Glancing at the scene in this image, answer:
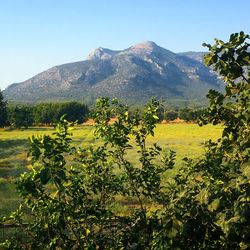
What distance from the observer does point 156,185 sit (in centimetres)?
735

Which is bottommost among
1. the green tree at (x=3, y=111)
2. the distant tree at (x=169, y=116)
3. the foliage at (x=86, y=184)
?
the distant tree at (x=169, y=116)

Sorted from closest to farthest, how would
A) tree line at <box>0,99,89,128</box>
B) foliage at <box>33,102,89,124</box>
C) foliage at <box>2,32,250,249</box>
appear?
foliage at <box>2,32,250,249</box> → tree line at <box>0,99,89,128</box> → foliage at <box>33,102,89,124</box>

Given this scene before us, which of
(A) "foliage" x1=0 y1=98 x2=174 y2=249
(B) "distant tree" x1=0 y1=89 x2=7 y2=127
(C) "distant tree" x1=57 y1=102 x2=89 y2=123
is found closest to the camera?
(A) "foliage" x1=0 y1=98 x2=174 y2=249

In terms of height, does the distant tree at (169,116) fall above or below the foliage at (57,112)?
below

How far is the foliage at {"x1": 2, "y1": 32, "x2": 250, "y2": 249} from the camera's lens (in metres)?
4.61

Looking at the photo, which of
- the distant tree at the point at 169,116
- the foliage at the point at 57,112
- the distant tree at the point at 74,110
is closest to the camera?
the foliage at the point at 57,112

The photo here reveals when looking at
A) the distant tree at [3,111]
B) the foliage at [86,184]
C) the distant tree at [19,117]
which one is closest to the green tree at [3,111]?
the distant tree at [3,111]

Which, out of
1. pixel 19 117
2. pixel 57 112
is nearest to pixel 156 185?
pixel 19 117

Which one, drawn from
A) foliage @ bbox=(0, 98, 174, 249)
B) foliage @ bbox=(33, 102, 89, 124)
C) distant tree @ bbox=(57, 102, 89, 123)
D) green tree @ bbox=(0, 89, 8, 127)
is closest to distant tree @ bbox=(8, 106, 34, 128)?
green tree @ bbox=(0, 89, 8, 127)

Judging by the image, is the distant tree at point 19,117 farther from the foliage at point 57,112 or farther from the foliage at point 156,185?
the foliage at point 156,185

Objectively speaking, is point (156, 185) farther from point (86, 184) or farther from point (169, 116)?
point (169, 116)

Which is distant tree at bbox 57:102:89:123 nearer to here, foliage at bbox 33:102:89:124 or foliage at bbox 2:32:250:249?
foliage at bbox 33:102:89:124

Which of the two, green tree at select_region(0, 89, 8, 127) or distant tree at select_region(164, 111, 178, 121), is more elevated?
green tree at select_region(0, 89, 8, 127)

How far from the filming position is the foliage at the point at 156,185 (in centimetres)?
461
